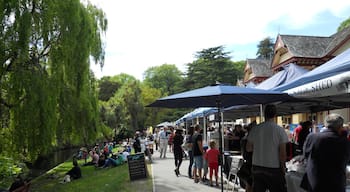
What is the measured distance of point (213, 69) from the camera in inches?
2212

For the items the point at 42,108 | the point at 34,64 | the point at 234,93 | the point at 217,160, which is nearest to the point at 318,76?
the point at 234,93

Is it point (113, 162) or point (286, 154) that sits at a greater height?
point (286, 154)

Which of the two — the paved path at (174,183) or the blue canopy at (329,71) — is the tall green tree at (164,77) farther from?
the blue canopy at (329,71)

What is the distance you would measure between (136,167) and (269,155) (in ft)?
25.4

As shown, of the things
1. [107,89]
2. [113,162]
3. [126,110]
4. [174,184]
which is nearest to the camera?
[174,184]

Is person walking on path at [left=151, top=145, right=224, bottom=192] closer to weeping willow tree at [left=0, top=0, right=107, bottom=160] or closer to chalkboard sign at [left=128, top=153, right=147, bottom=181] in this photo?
chalkboard sign at [left=128, top=153, right=147, bottom=181]

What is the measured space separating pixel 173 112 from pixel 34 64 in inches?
2056

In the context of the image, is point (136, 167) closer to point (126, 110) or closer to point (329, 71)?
point (329, 71)

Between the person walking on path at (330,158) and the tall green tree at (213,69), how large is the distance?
166 ft

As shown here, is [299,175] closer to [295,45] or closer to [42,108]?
[42,108]

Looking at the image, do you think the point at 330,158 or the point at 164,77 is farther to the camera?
the point at 164,77

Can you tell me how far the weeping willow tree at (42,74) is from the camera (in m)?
12.6

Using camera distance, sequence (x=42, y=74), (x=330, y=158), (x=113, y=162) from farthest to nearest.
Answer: (x=113, y=162), (x=42, y=74), (x=330, y=158)

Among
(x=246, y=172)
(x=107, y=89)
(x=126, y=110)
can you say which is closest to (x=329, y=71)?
(x=246, y=172)
